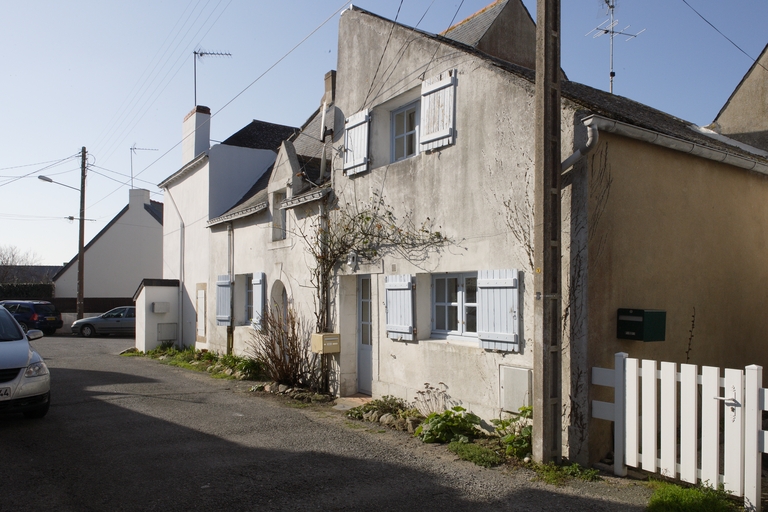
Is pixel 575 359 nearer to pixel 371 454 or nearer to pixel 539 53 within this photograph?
pixel 371 454

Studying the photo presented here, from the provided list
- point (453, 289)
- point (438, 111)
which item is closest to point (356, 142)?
point (438, 111)

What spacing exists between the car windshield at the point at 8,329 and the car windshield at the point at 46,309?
18741mm

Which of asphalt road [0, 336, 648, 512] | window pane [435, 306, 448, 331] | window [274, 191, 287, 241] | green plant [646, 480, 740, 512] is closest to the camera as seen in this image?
green plant [646, 480, 740, 512]

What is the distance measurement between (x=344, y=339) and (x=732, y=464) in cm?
651

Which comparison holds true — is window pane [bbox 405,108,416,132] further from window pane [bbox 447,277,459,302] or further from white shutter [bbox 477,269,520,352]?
white shutter [bbox 477,269,520,352]

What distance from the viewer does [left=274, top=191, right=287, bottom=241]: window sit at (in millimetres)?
12617

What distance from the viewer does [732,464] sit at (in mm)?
4992

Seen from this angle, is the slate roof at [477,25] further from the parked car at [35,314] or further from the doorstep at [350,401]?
the parked car at [35,314]

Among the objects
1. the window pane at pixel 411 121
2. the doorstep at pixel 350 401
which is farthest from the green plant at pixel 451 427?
the window pane at pixel 411 121

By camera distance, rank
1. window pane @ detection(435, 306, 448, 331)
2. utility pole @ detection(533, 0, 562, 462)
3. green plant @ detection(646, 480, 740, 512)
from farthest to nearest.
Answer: window pane @ detection(435, 306, 448, 331) < utility pole @ detection(533, 0, 562, 462) < green plant @ detection(646, 480, 740, 512)

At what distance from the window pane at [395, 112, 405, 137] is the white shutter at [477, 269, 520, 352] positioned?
3.32 meters

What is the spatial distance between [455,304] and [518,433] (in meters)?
2.14

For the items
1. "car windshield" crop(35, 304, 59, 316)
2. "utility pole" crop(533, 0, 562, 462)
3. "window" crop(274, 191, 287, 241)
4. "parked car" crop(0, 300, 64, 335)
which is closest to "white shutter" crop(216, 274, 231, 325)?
"window" crop(274, 191, 287, 241)

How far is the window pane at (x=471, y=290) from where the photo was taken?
7.94 meters
